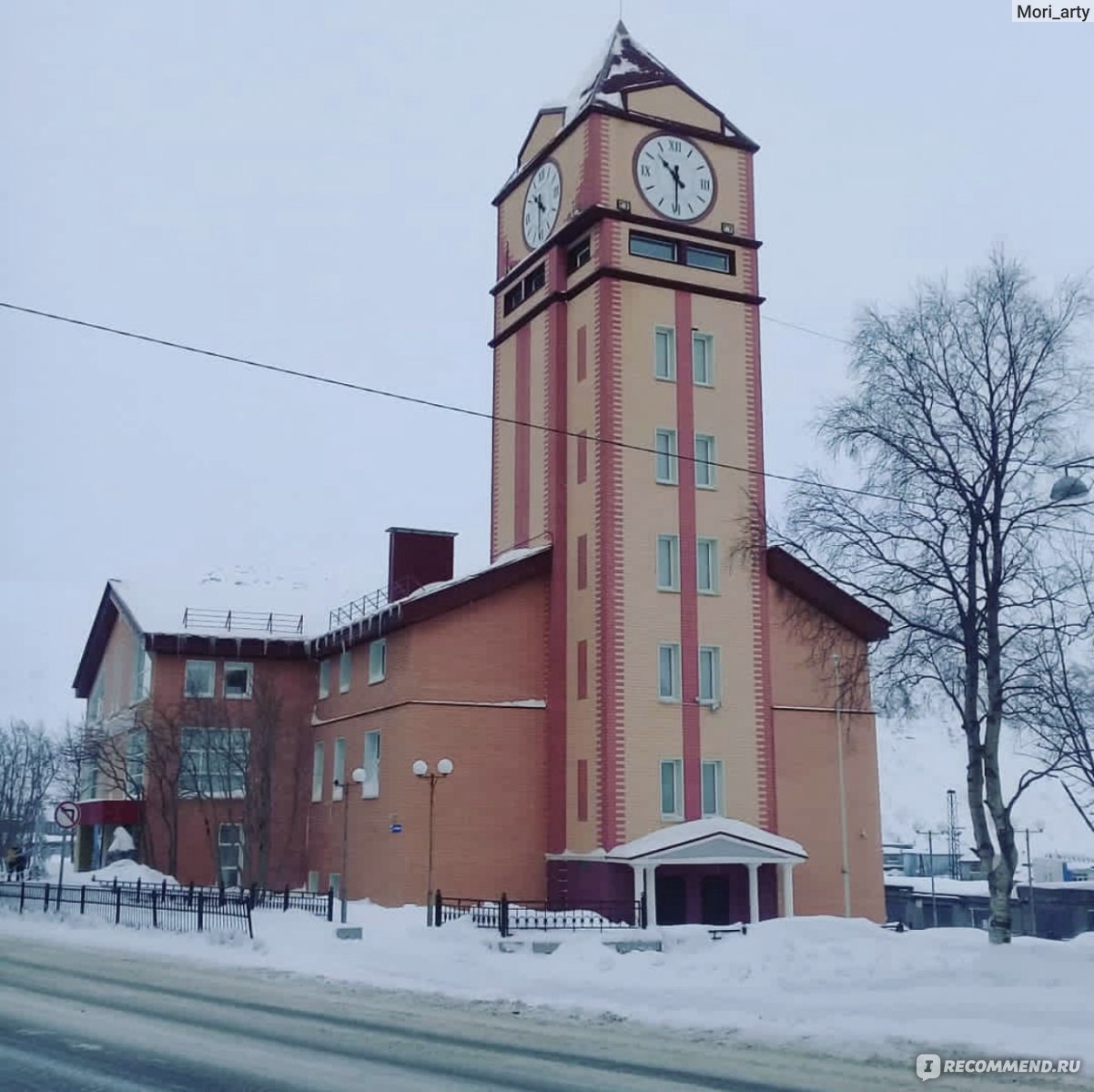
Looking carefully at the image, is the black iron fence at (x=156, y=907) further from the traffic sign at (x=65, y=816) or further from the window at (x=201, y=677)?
the window at (x=201, y=677)

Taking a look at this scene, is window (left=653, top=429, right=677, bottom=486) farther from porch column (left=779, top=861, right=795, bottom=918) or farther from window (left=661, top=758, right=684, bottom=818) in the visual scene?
porch column (left=779, top=861, right=795, bottom=918)

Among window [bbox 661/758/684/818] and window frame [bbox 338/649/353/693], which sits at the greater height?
window frame [bbox 338/649/353/693]

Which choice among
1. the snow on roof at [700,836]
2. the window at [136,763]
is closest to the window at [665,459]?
the snow on roof at [700,836]

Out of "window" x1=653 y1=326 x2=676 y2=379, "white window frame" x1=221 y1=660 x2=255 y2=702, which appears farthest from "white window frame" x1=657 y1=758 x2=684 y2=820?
"white window frame" x1=221 y1=660 x2=255 y2=702

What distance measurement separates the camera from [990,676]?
2291 centimetres

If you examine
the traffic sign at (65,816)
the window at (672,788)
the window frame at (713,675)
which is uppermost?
the window frame at (713,675)

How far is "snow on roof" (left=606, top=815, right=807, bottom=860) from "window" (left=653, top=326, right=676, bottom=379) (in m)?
12.7

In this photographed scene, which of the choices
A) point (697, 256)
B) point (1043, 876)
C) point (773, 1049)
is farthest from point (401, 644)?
point (1043, 876)

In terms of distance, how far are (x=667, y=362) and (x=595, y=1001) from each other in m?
23.1

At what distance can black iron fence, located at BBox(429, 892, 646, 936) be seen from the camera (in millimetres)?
28188

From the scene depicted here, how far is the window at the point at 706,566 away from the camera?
36906mm

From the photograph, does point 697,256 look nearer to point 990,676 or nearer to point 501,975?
point 990,676

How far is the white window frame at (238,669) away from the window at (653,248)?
20.3 m

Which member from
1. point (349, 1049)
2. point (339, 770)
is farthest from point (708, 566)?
point (349, 1049)
